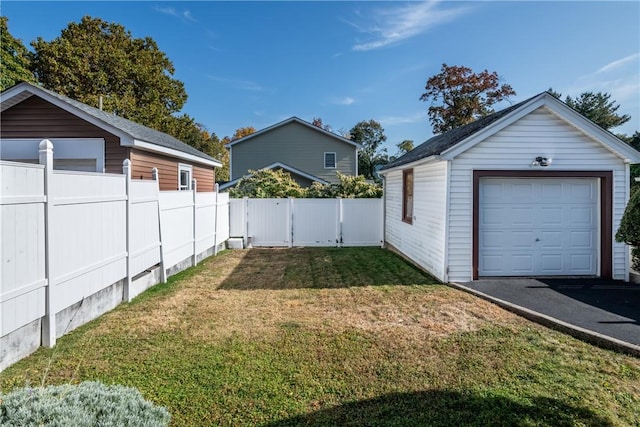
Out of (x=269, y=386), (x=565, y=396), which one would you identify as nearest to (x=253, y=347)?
(x=269, y=386)

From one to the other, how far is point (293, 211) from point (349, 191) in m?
2.65

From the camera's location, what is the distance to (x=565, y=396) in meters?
3.24

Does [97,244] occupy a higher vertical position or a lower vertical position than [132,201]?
lower

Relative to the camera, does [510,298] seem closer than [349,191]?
Yes

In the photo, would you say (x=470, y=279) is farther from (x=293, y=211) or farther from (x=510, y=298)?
(x=293, y=211)

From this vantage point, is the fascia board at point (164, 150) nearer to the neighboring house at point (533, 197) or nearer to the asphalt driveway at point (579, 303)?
the neighboring house at point (533, 197)

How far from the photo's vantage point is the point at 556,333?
15.4 ft

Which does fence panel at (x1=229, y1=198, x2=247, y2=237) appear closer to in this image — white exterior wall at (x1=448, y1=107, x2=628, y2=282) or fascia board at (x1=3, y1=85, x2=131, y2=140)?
Answer: fascia board at (x1=3, y1=85, x2=131, y2=140)

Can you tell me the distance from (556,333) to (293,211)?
898 centimetres

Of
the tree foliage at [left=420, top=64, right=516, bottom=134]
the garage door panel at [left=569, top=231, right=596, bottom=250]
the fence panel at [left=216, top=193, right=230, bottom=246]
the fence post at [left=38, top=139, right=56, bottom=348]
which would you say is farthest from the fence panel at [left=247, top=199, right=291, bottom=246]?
the tree foliage at [left=420, top=64, right=516, bottom=134]

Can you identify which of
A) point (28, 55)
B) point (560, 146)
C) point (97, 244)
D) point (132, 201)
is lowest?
point (97, 244)

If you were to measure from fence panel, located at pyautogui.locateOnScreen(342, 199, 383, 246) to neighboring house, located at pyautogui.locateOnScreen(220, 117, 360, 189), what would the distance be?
32.9 ft

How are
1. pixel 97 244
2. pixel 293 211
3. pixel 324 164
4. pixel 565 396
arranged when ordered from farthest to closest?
1. pixel 324 164
2. pixel 293 211
3. pixel 97 244
4. pixel 565 396

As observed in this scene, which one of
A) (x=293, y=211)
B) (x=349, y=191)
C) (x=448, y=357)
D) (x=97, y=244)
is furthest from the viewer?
(x=349, y=191)
